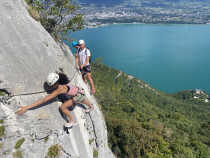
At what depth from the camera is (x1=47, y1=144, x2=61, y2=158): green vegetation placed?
5.11m

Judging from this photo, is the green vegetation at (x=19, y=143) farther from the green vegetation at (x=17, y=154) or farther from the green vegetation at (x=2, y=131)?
the green vegetation at (x=2, y=131)

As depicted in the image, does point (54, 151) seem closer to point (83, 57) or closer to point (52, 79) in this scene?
point (52, 79)

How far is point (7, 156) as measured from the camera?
443 centimetres

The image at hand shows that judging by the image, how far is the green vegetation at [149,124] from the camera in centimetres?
1230

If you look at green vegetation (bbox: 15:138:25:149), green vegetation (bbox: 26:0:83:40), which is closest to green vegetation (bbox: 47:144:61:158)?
green vegetation (bbox: 15:138:25:149)

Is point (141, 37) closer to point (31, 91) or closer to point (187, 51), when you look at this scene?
point (187, 51)

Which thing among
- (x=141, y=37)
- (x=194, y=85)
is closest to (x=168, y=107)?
(x=194, y=85)

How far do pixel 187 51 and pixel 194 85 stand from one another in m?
29.7

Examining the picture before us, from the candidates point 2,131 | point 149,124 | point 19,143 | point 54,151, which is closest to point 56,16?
point 2,131

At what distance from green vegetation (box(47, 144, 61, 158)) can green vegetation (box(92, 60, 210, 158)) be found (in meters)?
6.05

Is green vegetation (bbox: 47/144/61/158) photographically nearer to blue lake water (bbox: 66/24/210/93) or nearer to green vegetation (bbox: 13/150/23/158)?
green vegetation (bbox: 13/150/23/158)

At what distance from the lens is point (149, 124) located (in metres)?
20.4

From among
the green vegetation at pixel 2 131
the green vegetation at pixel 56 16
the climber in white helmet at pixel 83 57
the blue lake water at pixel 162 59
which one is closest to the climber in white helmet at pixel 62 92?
the green vegetation at pixel 2 131

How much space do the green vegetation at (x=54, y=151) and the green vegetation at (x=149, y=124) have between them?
19.8 feet
